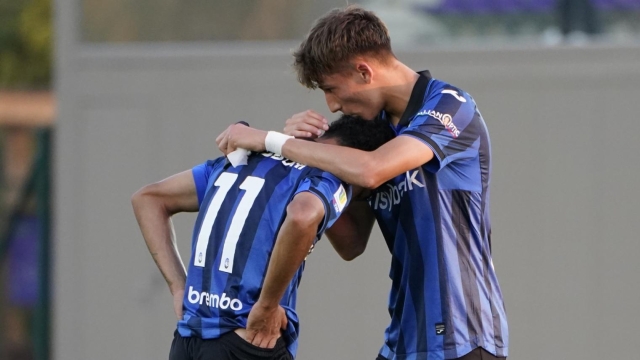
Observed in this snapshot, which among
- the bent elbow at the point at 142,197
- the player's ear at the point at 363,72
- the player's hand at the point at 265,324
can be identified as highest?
the player's ear at the point at 363,72

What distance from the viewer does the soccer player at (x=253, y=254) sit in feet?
9.73

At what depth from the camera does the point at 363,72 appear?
11.0ft

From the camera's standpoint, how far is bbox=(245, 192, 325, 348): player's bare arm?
2.91 meters

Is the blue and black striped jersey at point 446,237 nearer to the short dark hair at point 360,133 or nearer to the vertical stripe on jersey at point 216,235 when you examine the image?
the short dark hair at point 360,133

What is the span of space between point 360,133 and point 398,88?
0.22 meters

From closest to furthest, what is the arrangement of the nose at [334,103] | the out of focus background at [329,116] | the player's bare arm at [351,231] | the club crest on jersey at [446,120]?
the club crest on jersey at [446,120] → the nose at [334,103] → the player's bare arm at [351,231] → the out of focus background at [329,116]

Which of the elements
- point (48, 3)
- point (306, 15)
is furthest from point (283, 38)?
point (48, 3)

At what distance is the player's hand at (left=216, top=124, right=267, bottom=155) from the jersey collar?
49 cm

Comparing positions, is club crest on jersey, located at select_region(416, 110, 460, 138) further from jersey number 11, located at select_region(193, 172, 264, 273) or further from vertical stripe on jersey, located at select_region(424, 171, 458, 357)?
jersey number 11, located at select_region(193, 172, 264, 273)

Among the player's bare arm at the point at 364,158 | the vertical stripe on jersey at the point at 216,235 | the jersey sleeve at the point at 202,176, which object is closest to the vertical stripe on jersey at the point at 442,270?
the player's bare arm at the point at 364,158

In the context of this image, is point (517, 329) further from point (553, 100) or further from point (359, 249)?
point (359, 249)

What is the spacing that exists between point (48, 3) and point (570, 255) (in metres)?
8.25

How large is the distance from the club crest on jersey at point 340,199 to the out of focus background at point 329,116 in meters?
2.79

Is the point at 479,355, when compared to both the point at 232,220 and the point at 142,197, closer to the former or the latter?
the point at 232,220
